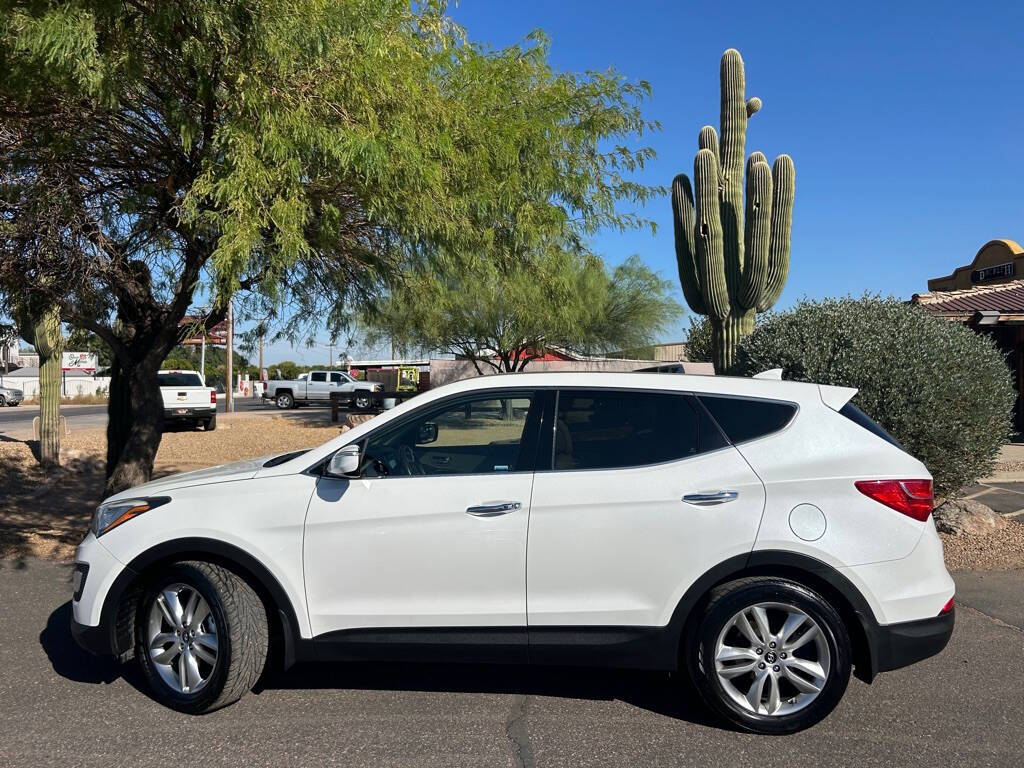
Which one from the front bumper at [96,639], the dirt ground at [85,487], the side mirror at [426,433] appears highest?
the side mirror at [426,433]

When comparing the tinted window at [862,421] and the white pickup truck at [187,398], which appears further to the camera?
the white pickup truck at [187,398]

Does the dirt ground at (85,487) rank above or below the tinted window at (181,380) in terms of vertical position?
below

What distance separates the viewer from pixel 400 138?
6.19m

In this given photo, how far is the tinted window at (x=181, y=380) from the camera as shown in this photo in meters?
22.6

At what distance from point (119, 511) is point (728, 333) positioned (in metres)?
13.3

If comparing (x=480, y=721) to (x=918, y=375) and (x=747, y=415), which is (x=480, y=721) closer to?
(x=747, y=415)

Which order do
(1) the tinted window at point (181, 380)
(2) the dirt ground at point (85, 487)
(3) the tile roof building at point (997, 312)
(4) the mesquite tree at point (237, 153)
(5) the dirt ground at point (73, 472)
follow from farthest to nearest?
(1) the tinted window at point (181, 380), (3) the tile roof building at point (997, 312), (5) the dirt ground at point (73, 472), (2) the dirt ground at point (85, 487), (4) the mesquite tree at point (237, 153)

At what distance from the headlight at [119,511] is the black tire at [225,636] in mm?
330

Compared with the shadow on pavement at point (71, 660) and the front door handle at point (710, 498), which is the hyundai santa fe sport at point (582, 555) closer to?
the front door handle at point (710, 498)

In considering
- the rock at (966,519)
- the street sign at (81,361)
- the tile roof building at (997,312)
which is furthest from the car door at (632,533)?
the street sign at (81,361)

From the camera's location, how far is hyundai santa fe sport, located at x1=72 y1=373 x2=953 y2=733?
373 cm

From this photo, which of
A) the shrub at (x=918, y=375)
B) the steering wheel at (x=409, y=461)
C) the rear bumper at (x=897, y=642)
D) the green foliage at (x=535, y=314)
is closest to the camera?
the rear bumper at (x=897, y=642)

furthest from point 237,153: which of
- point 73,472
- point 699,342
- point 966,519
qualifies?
point 699,342

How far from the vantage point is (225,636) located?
387cm
